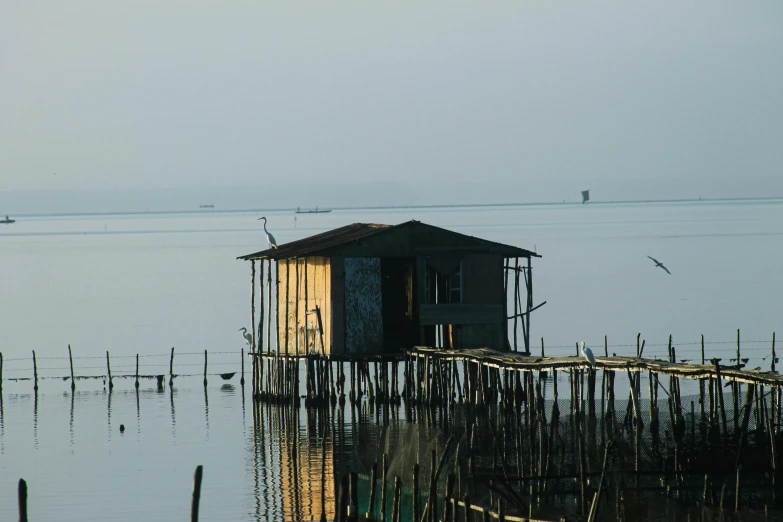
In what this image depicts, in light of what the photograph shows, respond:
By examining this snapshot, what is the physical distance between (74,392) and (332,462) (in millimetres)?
18926

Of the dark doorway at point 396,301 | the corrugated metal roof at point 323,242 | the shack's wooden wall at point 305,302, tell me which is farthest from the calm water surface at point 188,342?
the corrugated metal roof at point 323,242

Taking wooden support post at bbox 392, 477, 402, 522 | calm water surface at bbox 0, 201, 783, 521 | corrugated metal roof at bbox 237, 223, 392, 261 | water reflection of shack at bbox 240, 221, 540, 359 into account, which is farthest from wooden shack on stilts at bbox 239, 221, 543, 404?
wooden support post at bbox 392, 477, 402, 522

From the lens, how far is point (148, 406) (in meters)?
44.5

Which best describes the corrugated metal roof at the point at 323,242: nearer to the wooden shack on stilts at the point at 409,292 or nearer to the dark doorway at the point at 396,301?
the wooden shack on stilts at the point at 409,292

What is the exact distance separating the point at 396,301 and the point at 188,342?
2902 centimetres

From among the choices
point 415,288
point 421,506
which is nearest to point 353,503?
point 421,506

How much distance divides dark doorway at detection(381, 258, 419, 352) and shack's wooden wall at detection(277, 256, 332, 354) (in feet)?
6.83

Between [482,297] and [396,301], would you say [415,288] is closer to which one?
[396,301]

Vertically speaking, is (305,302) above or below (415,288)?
below

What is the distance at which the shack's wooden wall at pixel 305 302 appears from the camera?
37906 mm

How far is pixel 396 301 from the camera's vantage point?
39562 mm

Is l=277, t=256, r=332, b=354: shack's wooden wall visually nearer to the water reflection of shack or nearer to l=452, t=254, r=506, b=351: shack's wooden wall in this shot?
the water reflection of shack

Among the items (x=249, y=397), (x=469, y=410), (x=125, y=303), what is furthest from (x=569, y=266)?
(x=469, y=410)

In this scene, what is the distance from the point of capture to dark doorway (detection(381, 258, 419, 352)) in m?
39.2
